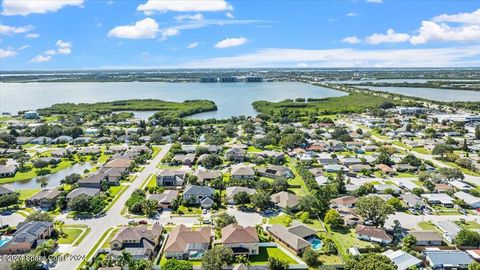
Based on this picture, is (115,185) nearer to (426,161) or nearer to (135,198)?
(135,198)

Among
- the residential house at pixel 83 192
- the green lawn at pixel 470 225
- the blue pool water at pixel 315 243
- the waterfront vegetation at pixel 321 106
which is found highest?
the waterfront vegetation at pixel 321 106

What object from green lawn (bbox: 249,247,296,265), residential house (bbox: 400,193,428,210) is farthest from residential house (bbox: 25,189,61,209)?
residential house (bbox: 400,193,428,210)

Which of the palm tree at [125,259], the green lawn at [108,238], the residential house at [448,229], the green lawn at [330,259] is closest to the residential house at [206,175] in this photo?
the green lawn at [108,238]

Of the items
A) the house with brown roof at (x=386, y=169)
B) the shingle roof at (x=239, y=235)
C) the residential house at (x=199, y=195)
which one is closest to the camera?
the shingle roof at (x=239, y=235)

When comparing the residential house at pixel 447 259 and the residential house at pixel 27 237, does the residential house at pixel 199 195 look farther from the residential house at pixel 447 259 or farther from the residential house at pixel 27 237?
the residential house at pixel 447 259

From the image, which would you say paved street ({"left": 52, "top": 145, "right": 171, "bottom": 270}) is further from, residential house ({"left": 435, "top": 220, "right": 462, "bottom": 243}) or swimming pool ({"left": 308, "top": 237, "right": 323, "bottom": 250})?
residential house ({"left": 435, "top": 220, "right": 462, "bottom": 243})

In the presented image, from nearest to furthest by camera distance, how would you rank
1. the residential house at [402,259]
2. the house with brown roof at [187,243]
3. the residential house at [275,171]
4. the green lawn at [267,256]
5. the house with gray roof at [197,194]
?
1. the residential house at [402,259]
2. the green lawn at [267,256]
3. the house with brown roof at [187,243]
4. the house with gray roof at [197,194]
5. the residential house at [275,171]
